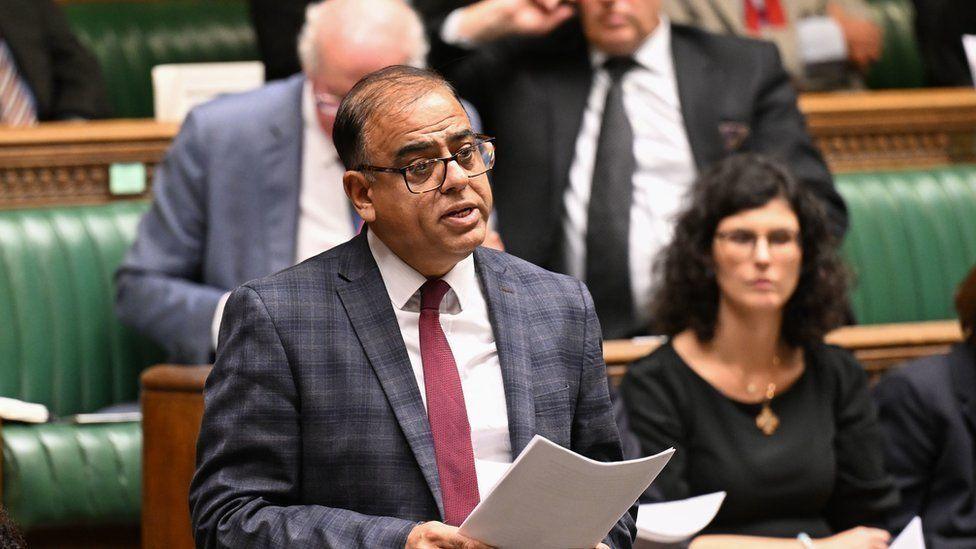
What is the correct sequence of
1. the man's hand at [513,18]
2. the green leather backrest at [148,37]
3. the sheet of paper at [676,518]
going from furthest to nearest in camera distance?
the green leather backrest at [148,37] → the man's hand at [513,18] → the sheet of paper at [676,518]

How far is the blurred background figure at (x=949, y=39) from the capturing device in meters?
4.35

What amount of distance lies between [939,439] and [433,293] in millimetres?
1564

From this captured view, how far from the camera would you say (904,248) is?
3822 mm

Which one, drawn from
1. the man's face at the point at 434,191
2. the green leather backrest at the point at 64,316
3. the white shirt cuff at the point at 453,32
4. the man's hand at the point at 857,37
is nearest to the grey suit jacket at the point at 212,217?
the green leather backrest at the point at 64,316

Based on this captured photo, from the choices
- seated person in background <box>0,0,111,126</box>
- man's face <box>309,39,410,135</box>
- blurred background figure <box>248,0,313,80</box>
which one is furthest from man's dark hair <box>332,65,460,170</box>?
seated person in background <box>0,0,111,126</box>

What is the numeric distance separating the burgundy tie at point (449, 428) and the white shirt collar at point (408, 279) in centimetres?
4

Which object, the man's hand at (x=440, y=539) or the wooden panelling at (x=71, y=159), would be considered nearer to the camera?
the man's hand at (x=440, y=539)

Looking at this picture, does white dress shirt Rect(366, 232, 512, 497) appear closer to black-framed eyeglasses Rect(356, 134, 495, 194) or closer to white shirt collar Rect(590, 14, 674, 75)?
black-framed eyeglasses Rect(356, 134, 495, 194)

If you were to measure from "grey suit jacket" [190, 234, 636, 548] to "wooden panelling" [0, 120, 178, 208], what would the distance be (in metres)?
1.96

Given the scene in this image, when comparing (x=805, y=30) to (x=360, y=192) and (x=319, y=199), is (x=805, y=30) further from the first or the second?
(x=360, y=192)

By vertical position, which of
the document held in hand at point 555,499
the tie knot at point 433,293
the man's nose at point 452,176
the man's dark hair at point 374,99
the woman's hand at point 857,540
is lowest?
the woman's hand at point 857,540

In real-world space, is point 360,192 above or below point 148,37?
above

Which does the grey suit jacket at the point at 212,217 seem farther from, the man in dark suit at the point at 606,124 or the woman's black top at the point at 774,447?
the woman's black top at the point at 774,447

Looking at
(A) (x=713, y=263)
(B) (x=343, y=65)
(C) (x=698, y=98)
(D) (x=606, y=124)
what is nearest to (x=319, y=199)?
(B) (x=343, y=65)
